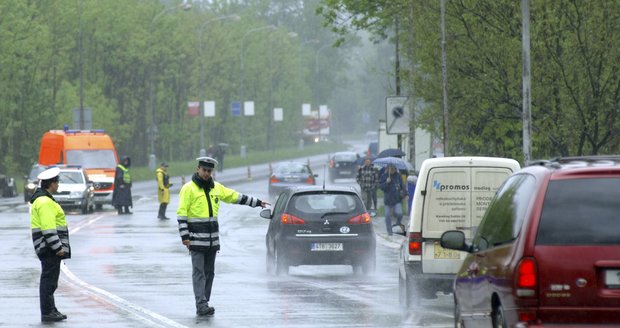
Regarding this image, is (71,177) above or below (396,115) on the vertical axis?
below

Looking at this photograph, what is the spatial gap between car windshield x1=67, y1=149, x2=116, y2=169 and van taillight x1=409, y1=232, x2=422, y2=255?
35375 millimetres

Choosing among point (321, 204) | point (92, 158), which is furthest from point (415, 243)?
point (92, 158)

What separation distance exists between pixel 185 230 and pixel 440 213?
3015 mm

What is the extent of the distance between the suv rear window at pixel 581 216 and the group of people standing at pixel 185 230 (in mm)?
7708

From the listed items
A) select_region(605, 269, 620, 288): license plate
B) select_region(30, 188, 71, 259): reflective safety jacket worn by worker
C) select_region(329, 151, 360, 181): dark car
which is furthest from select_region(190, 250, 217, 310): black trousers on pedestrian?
select_region(329, 151, 360, 181): dark car

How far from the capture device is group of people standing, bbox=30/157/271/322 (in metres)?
16.3

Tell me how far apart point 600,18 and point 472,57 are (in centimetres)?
350

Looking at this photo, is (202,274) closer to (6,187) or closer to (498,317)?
(498,317)

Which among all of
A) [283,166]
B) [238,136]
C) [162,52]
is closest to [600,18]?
[283,166]

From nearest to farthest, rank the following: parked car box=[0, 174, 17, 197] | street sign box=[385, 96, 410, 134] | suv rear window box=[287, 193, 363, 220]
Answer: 1. suv rear window box=[287, 193, 363, 220]
2. street sign box=[385, 96, 410, 134]
3. parked car box=[0, 174, 17, 197]

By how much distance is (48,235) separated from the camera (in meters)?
16.3

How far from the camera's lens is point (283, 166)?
59688 mm

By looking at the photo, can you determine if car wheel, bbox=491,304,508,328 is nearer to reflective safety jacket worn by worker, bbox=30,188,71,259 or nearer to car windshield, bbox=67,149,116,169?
reflective safety jacket worn by worker, bbox=30,188,71,259

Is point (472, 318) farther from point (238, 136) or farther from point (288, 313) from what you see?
point (238, 136)
